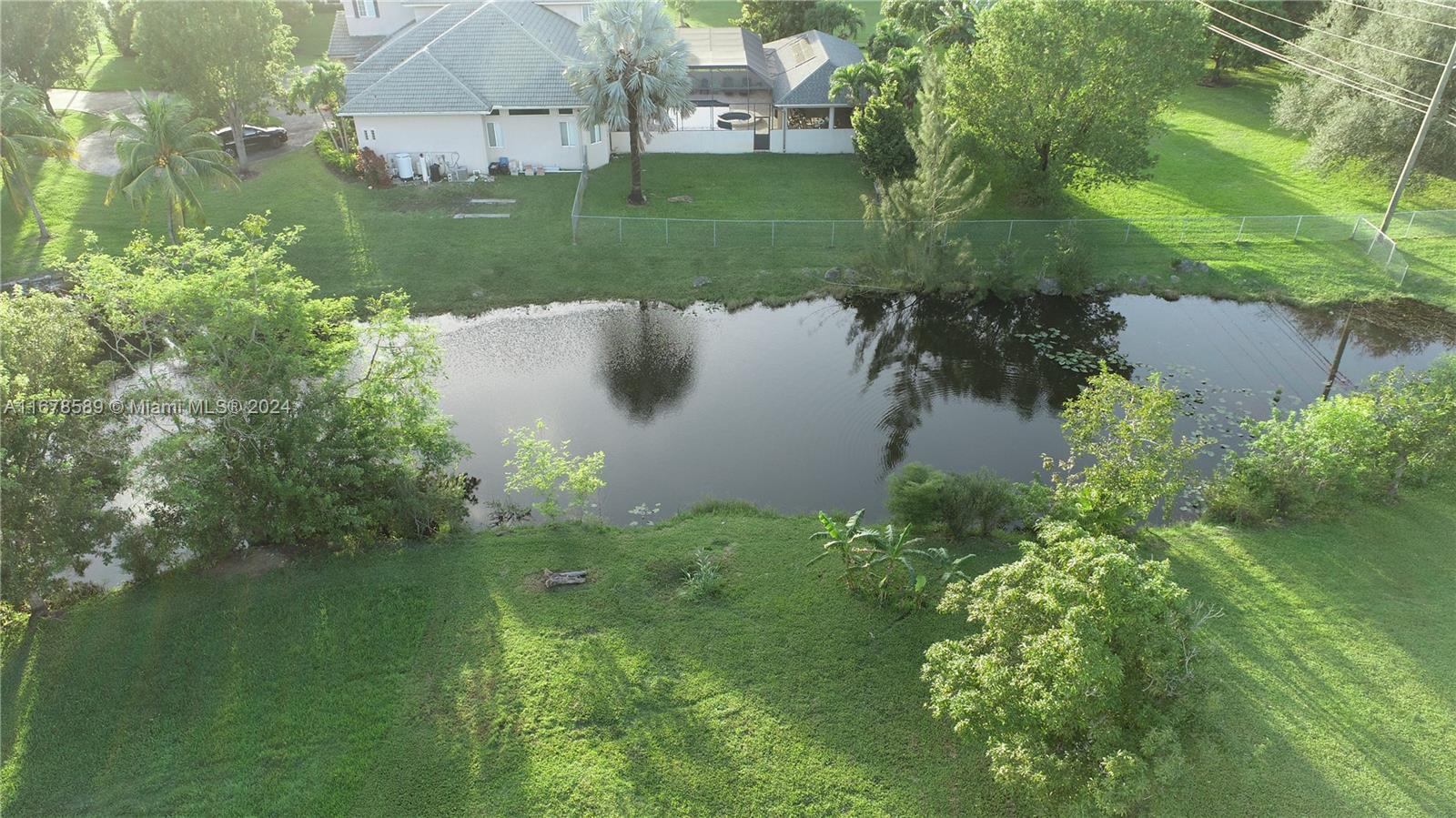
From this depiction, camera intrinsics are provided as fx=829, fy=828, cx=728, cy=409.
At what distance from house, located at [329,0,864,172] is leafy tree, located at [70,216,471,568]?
18.0 m

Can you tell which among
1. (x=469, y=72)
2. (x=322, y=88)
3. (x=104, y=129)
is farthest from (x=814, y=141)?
(x=104, y=129)

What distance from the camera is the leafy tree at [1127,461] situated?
15016 millimetres

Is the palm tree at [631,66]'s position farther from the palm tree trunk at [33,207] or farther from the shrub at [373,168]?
the palm tree trunk at [33,207]

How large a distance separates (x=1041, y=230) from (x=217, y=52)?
31.2 metres

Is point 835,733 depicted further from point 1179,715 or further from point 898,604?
point 1179,715

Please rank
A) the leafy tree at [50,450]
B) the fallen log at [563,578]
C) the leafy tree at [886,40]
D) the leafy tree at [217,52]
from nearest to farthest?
the leafy tree at [50,450], the fallen log at [563,578], the leafy tree at [217,52], the leafy tree at [886,40]

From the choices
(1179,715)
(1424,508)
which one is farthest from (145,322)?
(1424,508)

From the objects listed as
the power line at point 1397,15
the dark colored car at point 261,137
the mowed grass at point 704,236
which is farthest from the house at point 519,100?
the power line at point 1397,15

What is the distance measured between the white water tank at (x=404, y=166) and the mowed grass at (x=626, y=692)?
22246mm

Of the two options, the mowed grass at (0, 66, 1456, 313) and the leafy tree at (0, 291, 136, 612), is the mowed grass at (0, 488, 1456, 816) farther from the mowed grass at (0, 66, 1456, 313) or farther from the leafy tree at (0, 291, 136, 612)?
the mowed grass at (0, 66, 1456, 313)

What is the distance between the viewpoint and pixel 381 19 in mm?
43219

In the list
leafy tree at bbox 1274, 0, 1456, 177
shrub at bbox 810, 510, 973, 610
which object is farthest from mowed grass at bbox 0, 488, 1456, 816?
leafy tree at bbox 1274, 0, 1456, 177

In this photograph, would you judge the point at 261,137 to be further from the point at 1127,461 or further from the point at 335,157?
the point at 1127,461

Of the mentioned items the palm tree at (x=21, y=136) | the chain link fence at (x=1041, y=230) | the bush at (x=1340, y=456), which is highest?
the palm tree at (x=21, y=136)
